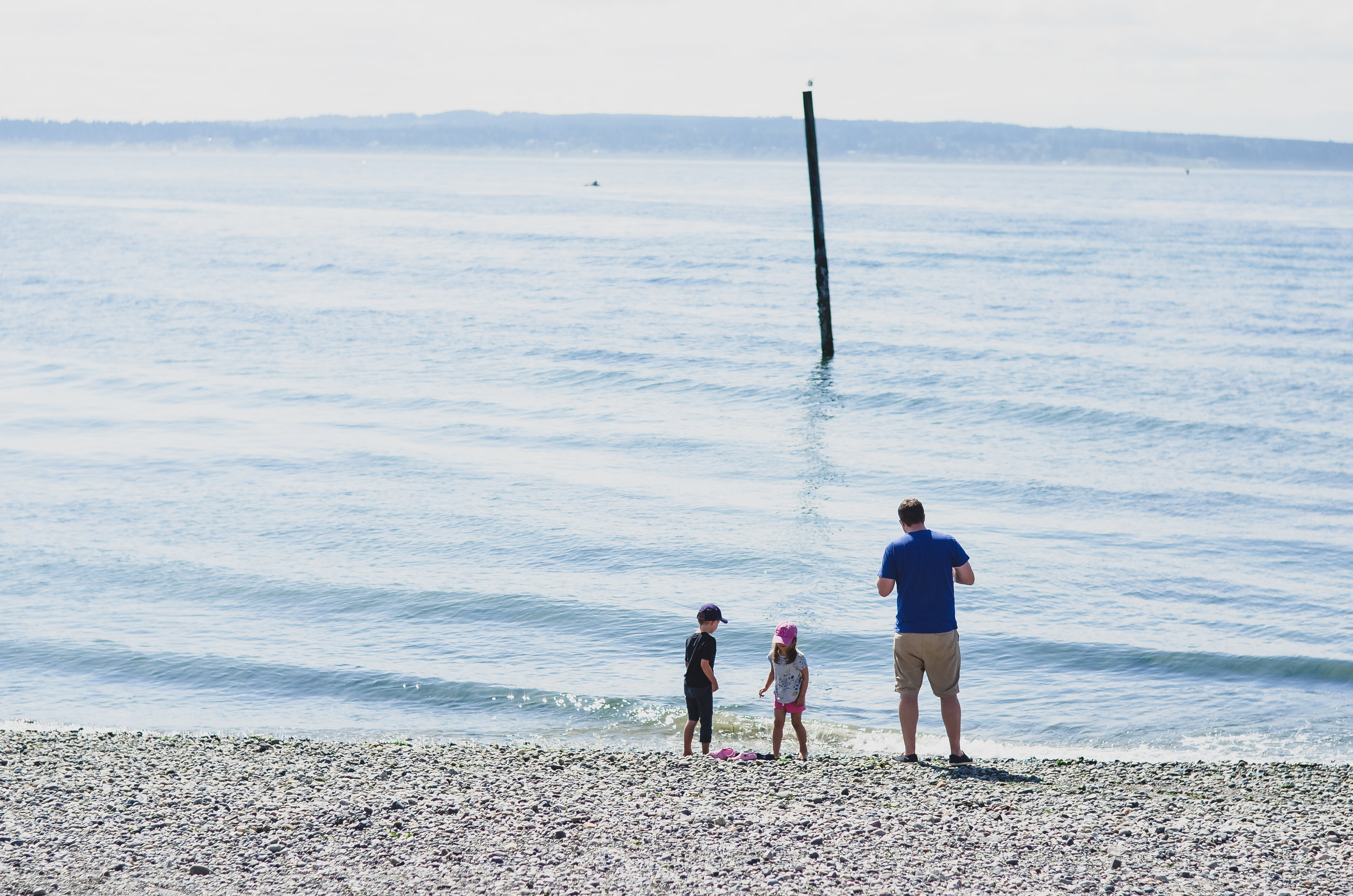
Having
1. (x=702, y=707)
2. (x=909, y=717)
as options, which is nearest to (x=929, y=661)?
(x=909, y=717)

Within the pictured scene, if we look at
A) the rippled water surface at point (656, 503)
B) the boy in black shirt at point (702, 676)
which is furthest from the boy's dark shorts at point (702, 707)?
the rippled water surface at point (656, 503)

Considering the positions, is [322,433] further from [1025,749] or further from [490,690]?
[1025,749]

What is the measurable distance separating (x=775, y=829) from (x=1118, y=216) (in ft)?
317

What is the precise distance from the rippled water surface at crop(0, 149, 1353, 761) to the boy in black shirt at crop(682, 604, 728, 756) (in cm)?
110

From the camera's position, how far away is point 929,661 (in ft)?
26.1

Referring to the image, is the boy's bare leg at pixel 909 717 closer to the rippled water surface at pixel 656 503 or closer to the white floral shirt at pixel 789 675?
the white floral shirt at pixel 789 675

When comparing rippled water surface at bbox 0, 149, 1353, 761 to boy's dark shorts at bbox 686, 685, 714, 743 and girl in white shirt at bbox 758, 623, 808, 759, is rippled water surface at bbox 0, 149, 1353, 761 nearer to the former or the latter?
boy's dark shorts at bbox 686, 685, 714, 743

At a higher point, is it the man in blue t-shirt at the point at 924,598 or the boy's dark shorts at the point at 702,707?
the man in blue t-shirt at the point at 924,598

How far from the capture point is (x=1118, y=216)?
3730 inches

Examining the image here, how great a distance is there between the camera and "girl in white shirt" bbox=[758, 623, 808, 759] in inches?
332

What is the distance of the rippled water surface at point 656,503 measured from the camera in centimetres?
1109

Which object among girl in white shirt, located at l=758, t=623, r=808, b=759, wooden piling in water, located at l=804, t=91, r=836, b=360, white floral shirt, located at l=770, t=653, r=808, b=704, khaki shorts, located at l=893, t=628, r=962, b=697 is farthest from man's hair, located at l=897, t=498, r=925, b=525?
wooden piling in water, located at l=804, t=91, r=836, b=360

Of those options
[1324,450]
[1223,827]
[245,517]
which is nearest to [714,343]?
[1324,450]

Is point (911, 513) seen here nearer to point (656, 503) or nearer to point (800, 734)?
point (800, 734)
